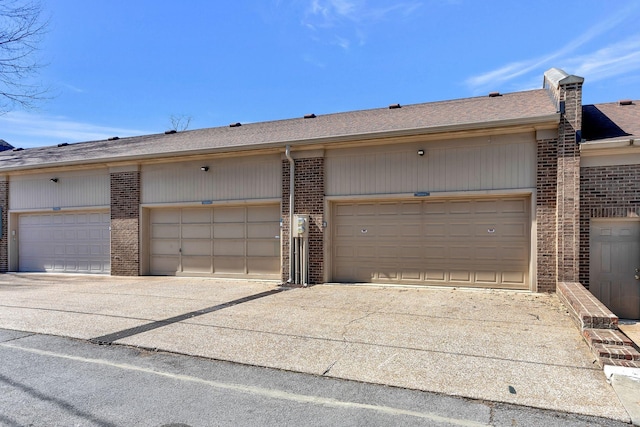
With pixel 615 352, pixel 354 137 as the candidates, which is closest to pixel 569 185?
pixel 354 137

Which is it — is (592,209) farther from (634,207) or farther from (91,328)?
(91,328)

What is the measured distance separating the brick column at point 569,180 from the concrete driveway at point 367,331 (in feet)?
2.78

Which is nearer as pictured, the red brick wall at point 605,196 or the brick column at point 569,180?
the red brick wall at point 605,196

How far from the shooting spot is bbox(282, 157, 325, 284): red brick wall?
1080 cm

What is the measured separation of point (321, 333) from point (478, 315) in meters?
2.92

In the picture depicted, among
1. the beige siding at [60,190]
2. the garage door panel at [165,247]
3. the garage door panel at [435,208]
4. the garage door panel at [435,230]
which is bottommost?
the garage door panel at [165,247]

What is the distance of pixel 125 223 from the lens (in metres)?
13.1

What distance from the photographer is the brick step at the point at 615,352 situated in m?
4.45

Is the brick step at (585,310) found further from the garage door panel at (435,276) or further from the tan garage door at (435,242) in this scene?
the garage door panel at (435,276)

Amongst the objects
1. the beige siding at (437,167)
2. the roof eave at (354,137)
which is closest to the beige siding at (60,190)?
the roof eave at (354,137)

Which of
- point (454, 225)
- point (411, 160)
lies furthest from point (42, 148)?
point (454, 225)

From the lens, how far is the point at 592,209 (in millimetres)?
8539

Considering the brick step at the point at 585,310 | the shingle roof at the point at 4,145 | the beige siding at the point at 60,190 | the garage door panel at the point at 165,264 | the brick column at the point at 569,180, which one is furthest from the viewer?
the shingle roof at the point at 4,145

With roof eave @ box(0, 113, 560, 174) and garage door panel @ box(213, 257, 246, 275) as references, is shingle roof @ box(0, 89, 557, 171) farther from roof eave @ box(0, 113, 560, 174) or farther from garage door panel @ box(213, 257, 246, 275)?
garage door panel @ box(213, 257, 246, 275)
